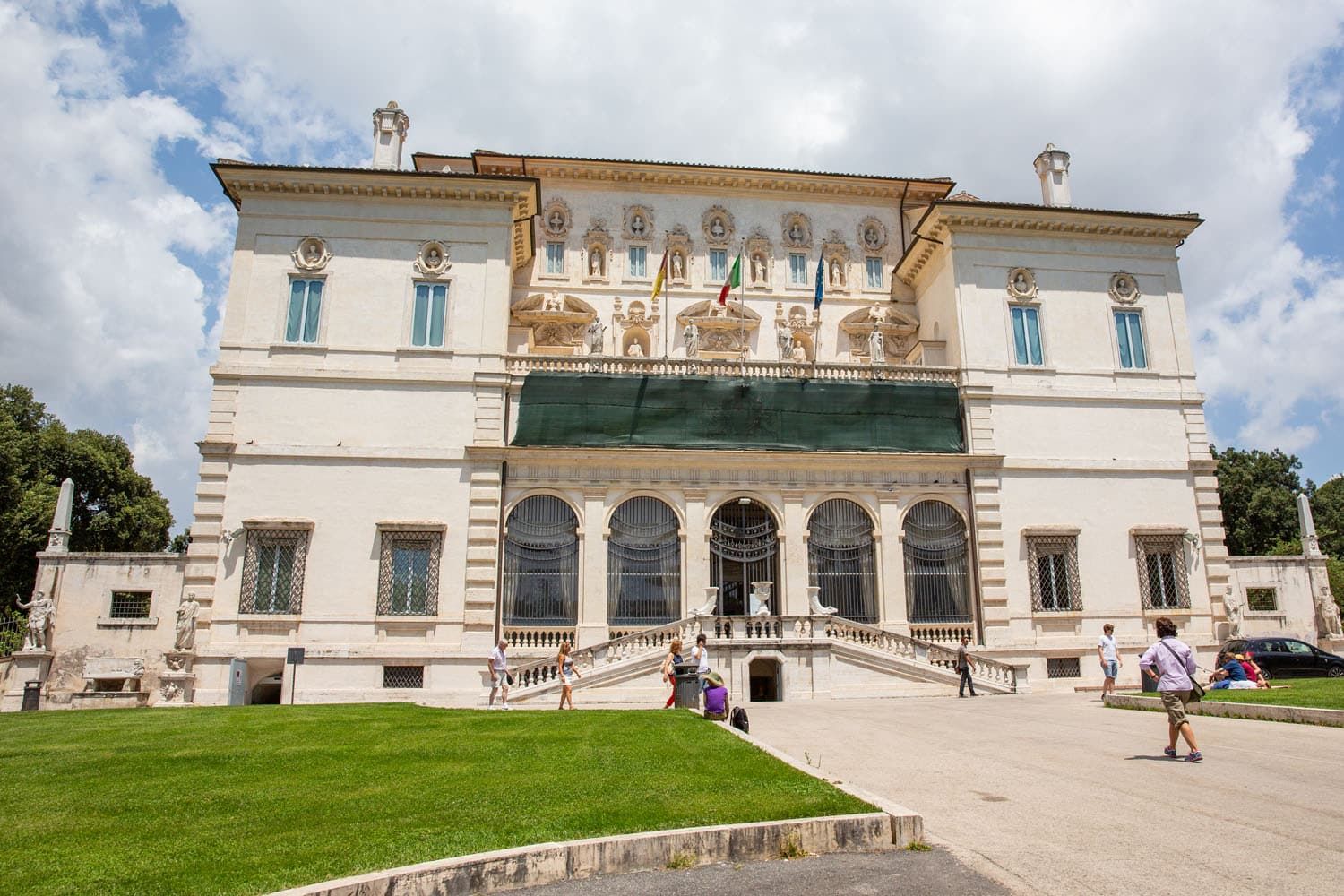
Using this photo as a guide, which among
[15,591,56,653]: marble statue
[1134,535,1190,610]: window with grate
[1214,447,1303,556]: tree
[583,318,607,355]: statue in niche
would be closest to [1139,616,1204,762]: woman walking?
[1134,535,1190,610]: window with grate

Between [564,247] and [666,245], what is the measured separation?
3985mm

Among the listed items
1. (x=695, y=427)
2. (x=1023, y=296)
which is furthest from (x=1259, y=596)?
(x=695, y=427)

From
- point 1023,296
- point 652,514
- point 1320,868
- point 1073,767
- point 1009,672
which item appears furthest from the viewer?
point 1023,296

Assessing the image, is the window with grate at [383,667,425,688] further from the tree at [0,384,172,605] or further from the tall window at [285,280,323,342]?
the tree at [0,384,172,605]

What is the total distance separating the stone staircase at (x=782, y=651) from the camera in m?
23.5

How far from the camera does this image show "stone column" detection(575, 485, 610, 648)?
1027 inches

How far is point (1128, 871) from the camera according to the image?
21.1ft

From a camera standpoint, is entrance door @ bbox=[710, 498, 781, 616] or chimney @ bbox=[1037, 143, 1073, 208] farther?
chimney @ bbox=[1037, 143, 1073, 208]

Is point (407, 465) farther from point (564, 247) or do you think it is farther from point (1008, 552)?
point (1008, 552)

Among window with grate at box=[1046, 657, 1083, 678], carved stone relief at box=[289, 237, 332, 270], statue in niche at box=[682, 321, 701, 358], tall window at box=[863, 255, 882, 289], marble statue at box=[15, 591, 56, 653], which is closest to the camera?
marble statue at box=[15, 591, 56, 653]

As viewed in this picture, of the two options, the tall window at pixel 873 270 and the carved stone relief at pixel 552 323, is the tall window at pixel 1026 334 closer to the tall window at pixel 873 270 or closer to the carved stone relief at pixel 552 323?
the tall window at pixel 873 270

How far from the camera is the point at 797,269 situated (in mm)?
34406

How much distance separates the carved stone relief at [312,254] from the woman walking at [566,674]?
15.1m

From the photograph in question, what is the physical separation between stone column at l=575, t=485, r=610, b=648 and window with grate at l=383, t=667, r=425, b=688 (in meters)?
4.63
